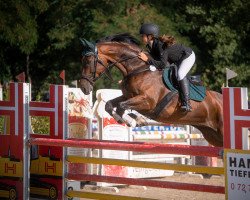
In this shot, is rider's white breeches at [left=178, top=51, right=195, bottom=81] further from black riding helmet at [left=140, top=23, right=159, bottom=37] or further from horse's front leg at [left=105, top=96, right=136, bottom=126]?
horse's front leg at [left=105, top=96, right=136, bottom=126]

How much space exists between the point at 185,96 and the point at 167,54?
49cm

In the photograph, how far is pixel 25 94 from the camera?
668cm

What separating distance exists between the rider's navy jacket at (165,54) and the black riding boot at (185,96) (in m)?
0.22

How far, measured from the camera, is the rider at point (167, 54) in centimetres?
696

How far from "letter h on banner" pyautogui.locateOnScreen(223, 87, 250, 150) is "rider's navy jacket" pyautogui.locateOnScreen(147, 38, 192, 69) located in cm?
194

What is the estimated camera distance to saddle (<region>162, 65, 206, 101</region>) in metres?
7.09

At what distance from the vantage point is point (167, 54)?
7.05 metres

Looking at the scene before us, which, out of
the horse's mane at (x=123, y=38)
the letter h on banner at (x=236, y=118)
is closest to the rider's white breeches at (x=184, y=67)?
the horse's mane at (x=123, y=38)

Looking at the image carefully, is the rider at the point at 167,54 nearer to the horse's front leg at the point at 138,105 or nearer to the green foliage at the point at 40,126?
the horse's front leg at the point at 138,105

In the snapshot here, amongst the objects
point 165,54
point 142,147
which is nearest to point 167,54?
point 165,54

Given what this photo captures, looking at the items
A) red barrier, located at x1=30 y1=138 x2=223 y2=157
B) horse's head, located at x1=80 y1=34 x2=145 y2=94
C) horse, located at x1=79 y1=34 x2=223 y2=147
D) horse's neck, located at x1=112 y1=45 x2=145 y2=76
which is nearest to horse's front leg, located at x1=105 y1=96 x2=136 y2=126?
horse, located at x1=79 y1=34 x2=223 y2=147

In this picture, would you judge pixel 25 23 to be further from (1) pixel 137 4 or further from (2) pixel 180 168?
Result: (2) pixel 180 168

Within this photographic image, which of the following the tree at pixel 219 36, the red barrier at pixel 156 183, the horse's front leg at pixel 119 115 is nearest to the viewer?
the red barrier at pixel 156 183

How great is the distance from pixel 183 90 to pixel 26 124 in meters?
1.63
